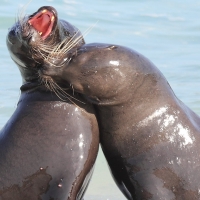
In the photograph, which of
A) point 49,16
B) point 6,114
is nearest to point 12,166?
point 49,16

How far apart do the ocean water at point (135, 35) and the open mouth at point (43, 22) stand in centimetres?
218

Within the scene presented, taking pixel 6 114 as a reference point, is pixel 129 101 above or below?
above

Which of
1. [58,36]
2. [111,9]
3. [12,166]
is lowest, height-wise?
[111,9]

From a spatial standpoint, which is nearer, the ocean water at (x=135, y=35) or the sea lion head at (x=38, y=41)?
the sea lion head at (x=38, y=41)

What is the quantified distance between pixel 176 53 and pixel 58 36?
7303 millimetres

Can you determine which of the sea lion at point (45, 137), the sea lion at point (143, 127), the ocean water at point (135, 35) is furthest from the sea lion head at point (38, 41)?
the ocean water at point (135, 35)

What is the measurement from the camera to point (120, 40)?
1516cm

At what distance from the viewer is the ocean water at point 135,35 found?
435 inches

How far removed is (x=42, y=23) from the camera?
700 centimetres

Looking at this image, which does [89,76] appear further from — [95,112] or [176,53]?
[176,53]

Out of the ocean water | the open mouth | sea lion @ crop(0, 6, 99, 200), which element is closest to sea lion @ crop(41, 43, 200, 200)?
sea lion @ crop(0, 6, 99, 200)

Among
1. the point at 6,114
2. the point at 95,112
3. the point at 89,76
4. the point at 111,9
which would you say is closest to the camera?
the point at 89,76

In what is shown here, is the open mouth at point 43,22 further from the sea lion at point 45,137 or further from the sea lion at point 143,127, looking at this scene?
the sea lion at point 143,127

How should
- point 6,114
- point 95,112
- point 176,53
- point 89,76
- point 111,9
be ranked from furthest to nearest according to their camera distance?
point 111,9 < point 176,53 < point 6,114 < point 95,112 < point 89,76
